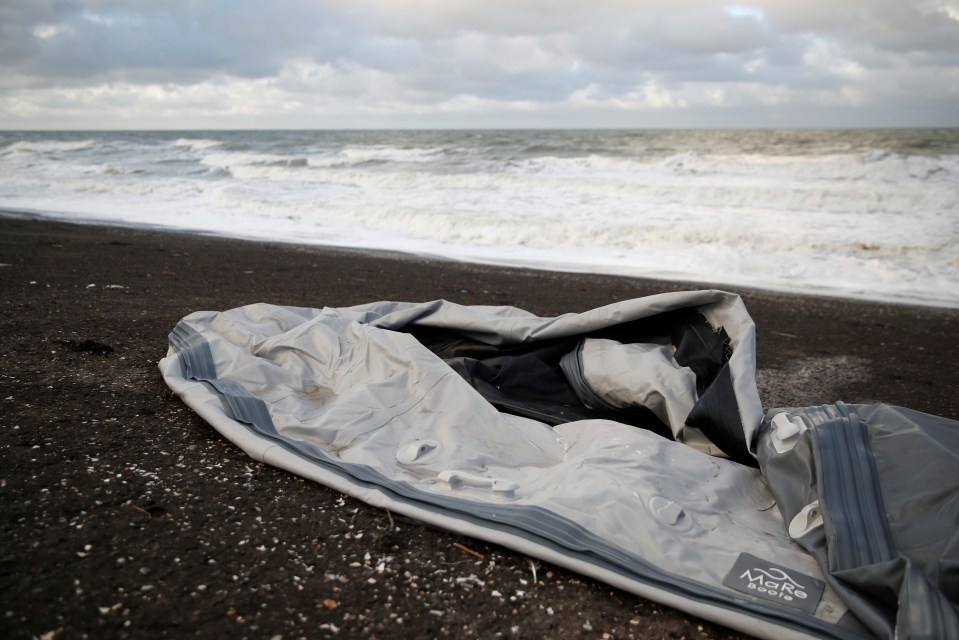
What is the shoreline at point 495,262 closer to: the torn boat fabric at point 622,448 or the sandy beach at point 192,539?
the sandy beach at point 192,539

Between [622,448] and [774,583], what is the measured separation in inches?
27.1

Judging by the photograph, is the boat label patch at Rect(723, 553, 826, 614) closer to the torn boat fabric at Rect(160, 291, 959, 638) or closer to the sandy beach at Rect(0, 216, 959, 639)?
the torn boat fabric at Rect(160, 291, 959, 638)

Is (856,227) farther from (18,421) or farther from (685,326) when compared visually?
(18,421)

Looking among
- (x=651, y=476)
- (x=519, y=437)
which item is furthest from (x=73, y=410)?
(x=651, y=476)

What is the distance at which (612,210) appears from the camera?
→ 13.2 metres

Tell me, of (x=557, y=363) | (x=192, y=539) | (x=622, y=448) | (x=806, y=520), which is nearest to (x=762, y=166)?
(x=557, y=363)

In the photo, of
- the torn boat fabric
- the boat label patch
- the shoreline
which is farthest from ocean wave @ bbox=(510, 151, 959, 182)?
the boat label patch

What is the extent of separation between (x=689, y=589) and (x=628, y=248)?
9.11 metres

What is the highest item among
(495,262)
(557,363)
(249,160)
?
(249,160)

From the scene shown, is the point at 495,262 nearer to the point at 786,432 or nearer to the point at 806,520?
the point at 786,432

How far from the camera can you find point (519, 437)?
255 cm

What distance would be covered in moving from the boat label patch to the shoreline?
5.95 m

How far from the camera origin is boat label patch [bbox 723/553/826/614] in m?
1.76

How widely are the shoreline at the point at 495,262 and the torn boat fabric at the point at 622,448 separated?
16.1 feet
